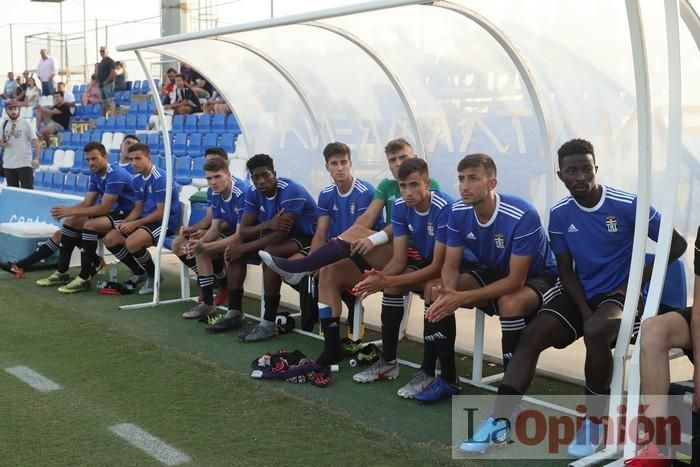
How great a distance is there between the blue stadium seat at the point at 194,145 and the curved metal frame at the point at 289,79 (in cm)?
533

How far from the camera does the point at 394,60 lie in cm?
541

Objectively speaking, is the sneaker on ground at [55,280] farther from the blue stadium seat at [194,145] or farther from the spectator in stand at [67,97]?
the spectator in stand at [67,97]

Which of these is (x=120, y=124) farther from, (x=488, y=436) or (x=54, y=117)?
(x=488, y=436)

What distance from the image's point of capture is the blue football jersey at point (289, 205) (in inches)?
223

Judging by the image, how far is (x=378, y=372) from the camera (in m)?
4.47

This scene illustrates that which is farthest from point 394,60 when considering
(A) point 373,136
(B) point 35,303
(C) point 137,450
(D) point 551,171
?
(B) point 35,303

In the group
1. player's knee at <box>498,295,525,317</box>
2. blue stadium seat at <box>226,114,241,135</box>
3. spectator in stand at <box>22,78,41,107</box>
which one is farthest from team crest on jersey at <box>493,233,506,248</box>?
spectator in stand at <box>22,78,41,107</box>

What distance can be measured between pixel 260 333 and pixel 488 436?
93.3 inches

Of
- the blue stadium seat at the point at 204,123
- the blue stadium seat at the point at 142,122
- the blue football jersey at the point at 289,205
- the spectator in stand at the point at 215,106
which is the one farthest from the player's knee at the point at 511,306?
the blue stadium seat at the point at 142,122

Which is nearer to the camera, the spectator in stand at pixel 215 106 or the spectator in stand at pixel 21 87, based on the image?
the spectator in stand at pixel 215 106

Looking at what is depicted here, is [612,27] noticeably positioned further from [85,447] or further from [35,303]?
[35,303]

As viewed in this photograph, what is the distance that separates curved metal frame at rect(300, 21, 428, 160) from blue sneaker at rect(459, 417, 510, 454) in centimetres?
258

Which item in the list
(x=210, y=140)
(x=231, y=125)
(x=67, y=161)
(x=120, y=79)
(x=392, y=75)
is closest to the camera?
(x=392, y=75)

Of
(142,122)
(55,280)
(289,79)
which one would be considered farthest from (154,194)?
(142,122)
